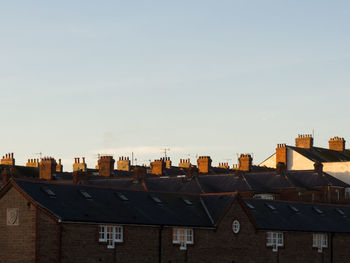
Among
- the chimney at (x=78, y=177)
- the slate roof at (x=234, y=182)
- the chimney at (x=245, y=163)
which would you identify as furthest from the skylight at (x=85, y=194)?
the chimney at (x=245, y=163)

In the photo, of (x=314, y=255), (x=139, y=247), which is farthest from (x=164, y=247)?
(x=314, y=255)

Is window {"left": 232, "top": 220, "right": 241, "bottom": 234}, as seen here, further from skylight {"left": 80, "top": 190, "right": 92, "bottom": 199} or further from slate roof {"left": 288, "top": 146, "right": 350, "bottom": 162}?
slate roof {"left": 288, "top": 146, "right": 350, "bottom": 162}

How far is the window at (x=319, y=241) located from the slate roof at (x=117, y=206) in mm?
Result: 12144

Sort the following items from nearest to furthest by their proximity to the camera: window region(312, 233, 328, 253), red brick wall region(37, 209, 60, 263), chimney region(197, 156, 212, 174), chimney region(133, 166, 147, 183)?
red brick wall region(37, 209, 60, 263) → window region(312, 233, 328, 253) → chimney region(133, 166, 147, 183) → chimney region(197, 156, 212, 174)

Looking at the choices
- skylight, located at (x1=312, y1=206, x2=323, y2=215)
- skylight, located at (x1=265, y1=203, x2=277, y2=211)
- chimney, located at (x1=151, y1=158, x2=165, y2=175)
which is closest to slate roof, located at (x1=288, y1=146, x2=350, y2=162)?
chimney, located at (x1=151, y1=158, x2=165, y2=175)

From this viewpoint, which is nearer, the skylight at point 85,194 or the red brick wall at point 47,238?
the red brick wall at point 47,238

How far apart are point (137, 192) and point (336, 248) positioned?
74.8ft

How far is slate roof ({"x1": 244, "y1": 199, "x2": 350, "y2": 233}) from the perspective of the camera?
219 ft

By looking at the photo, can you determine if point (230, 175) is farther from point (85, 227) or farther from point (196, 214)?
point (85, 227)

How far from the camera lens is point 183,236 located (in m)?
58.8

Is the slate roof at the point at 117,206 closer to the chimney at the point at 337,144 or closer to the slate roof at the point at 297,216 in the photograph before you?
the slate roof at the point at 297,216

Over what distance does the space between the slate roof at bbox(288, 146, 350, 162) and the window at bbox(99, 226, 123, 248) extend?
66448mm

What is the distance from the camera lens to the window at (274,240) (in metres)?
65.6

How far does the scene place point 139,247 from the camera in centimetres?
5466
